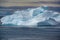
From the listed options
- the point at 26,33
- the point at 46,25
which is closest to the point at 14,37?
the point at 26,33

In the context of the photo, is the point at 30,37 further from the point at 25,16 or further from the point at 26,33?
the point at 25,16

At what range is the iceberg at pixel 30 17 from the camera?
66.1 inches

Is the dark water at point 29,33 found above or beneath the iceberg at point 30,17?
beneath

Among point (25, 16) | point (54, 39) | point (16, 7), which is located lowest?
point (54, 39)

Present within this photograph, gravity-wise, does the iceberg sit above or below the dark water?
above

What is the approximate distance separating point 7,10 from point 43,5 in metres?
0.42

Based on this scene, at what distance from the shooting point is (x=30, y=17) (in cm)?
168

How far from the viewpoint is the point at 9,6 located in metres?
1.66

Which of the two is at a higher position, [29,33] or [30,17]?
[30,17]

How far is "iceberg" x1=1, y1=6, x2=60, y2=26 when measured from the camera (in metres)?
1.68

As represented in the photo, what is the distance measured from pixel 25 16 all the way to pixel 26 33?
20 centimetres

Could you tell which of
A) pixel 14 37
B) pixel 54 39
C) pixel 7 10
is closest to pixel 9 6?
pixel 7 10

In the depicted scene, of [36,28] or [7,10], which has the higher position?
[7,10]

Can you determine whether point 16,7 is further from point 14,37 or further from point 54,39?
point 54,39
